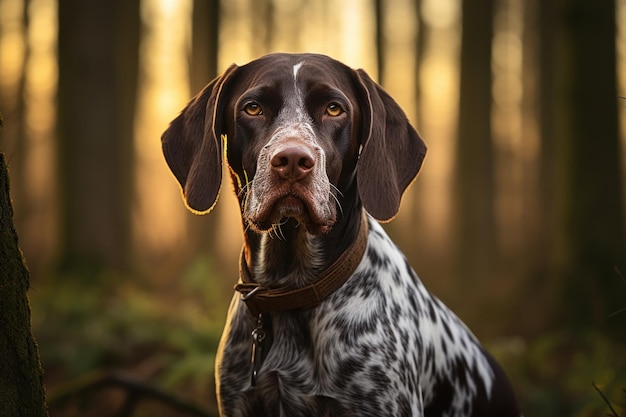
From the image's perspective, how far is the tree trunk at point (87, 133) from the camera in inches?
416

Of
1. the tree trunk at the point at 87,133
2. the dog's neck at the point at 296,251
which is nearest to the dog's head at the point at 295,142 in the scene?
the dog's neck at the point at 296,251

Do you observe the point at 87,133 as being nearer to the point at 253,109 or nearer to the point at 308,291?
the point at 253,109

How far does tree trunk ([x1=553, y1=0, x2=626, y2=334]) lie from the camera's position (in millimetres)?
7883

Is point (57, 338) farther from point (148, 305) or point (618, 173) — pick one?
point (618, 173)

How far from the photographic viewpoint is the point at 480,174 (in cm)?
1427

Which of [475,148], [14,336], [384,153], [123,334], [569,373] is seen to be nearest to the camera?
[14,336]

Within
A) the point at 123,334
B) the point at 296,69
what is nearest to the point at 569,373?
the point at 123,334

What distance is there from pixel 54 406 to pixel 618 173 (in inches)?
236

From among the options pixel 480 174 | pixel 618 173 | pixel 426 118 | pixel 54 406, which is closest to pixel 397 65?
pixel 426 118

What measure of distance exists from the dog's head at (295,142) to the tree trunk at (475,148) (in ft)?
Result: 34.6

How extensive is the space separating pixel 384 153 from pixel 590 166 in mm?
5004

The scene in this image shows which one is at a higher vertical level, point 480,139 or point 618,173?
point 480,139

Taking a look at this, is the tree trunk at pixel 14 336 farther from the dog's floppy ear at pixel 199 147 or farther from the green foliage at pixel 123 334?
the green foliage at pixel 123 334

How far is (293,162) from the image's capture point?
3273 mm
